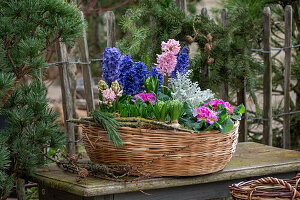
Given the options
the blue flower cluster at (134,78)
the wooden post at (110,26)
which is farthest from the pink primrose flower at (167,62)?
the wooden post at (110,26)

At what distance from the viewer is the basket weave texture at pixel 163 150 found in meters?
2.22

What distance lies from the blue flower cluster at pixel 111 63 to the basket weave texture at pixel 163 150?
279mm

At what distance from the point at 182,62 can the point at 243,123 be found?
155 cm

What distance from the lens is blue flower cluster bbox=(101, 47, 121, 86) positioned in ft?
7.64

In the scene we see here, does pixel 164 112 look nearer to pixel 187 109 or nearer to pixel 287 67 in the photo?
→ pixel 187 109

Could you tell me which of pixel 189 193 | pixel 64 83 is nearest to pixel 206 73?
pixel 64 83

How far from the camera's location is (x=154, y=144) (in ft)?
7.27

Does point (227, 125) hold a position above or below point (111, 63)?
below

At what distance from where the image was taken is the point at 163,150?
223 centimetres

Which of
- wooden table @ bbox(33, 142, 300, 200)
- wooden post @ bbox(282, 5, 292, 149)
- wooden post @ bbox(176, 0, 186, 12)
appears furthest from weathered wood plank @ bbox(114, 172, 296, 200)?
wooden post @ bbox(282, 5, 292, 149)

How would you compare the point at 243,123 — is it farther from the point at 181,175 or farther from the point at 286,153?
the point at 181,175

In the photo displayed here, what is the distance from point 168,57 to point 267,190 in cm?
85

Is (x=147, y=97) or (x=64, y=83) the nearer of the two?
(x=147, y=97)

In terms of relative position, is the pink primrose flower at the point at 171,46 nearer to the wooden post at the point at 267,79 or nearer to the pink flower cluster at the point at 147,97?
the pink flower cluster at the point at 147,97
